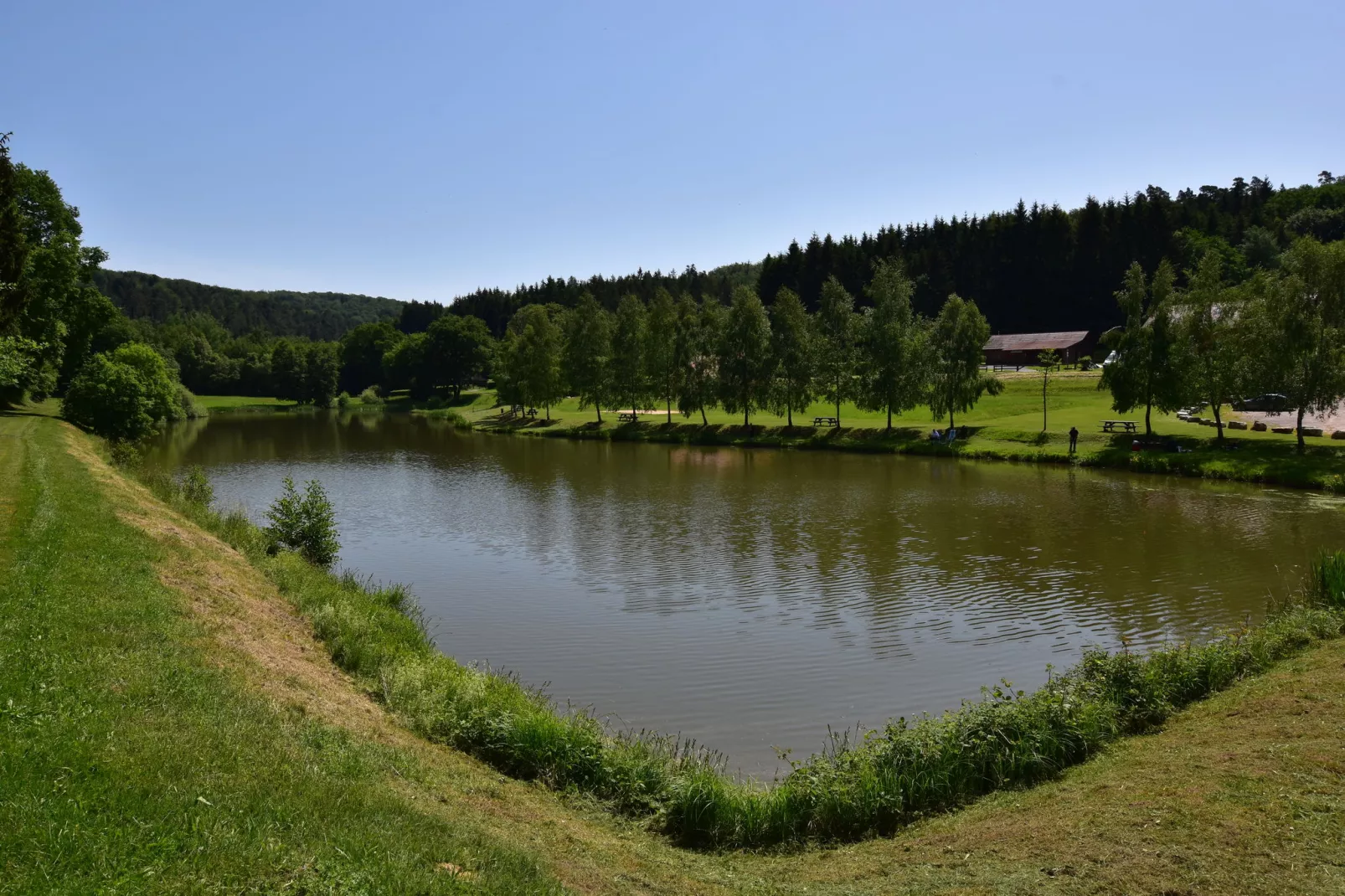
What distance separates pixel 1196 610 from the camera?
69.1ft

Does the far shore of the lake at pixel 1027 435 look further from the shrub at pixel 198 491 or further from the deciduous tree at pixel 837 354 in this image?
the shrub at pixel 198 491

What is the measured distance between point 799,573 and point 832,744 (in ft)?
39.6

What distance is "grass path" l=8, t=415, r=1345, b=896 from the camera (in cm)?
652

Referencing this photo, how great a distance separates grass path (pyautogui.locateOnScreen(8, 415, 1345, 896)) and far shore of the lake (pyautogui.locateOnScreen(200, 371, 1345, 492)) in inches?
1413

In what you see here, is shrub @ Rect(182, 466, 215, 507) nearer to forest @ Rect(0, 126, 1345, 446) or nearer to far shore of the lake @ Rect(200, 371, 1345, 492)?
forest @ Rect(0, 126, 1345, 446)

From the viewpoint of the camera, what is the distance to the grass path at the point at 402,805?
6.52 metres

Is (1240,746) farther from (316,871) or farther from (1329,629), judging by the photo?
(316,871)

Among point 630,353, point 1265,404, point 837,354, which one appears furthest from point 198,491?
point 1265,404

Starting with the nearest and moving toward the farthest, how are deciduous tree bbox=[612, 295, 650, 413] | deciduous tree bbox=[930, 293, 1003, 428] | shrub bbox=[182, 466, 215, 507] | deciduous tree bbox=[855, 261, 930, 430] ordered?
shrub bbox=[182, 466, 215, 507] < deciduous tree bbox=[930, 293, 1003, 428] < deciduous tree bbox=[855, 261, 930, 430] < deciduous tree bbox=[612, 295, 650, 413]

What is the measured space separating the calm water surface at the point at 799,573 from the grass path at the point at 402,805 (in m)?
4.57

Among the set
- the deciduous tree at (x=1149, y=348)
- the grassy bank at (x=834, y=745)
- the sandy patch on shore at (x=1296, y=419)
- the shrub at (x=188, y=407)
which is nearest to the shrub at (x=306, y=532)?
the grassy bank at (x=834, y=745)

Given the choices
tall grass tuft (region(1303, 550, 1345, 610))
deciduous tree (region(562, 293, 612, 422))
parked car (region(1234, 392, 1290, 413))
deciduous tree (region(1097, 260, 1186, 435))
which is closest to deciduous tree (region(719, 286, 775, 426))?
deciduous tree (region(562, 293, 612, 422))

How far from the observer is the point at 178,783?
742 cm

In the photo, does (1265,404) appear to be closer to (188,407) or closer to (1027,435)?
(1027,435)
